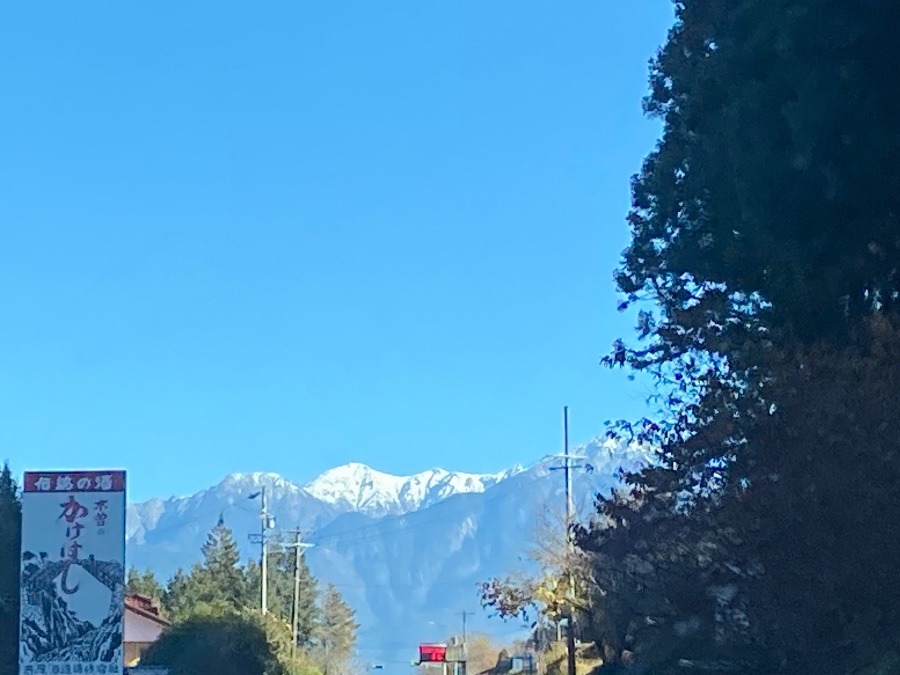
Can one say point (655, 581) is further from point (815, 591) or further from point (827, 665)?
point (815, 591)

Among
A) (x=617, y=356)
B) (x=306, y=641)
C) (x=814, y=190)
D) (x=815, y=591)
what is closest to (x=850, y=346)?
(x=814, y=190)

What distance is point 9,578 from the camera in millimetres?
40812

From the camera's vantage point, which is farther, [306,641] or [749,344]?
[306,641]

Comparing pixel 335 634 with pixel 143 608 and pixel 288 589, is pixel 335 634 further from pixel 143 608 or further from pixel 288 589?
pixel 143 608

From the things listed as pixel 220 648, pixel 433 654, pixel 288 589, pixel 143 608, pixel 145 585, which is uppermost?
pixel 145 585

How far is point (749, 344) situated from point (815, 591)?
192 inches

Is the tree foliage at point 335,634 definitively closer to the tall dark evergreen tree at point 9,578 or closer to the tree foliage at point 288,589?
the tree foliage at point 288,589

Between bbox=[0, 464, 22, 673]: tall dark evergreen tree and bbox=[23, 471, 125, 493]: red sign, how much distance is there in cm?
392

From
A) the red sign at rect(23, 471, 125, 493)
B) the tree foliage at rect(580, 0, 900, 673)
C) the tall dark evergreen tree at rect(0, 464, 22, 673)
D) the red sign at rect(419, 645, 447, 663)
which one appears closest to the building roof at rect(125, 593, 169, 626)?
the red sign at rect(419, 645, 447, 663)

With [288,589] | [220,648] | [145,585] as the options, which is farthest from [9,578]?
[288,589]

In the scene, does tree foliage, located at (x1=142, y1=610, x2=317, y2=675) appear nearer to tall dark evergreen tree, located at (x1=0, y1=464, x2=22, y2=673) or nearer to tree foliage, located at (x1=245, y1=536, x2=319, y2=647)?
tall dark evergreen tree, located at (x1=0, y1=464, x2=22, y2=673)

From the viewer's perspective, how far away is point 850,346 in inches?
738

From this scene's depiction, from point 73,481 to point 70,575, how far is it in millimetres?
2407

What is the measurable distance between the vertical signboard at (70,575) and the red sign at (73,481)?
0.08ft
